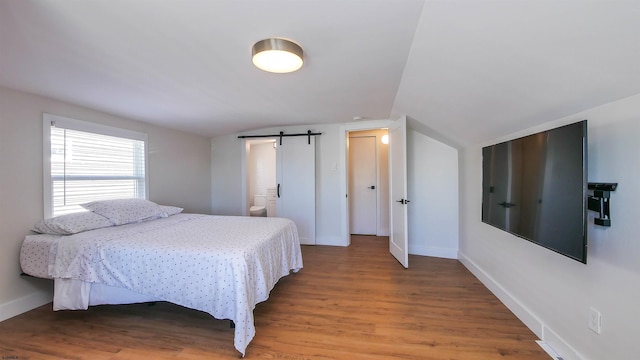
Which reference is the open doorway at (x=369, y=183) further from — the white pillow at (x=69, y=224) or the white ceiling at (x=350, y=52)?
the white pillow at (x=69, y=224)

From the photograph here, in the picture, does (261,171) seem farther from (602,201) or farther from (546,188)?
(602,201)

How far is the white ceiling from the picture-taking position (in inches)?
44.9

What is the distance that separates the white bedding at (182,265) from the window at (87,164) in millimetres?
478

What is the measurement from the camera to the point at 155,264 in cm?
182

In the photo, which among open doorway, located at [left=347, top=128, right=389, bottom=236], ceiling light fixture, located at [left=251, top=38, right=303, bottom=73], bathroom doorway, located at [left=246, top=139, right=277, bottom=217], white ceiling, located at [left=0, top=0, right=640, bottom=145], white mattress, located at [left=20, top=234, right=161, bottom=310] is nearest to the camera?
white ceiling, located at [left=0, top=0, right=640, bottom=145]

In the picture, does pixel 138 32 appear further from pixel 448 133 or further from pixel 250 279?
pixel 448 133

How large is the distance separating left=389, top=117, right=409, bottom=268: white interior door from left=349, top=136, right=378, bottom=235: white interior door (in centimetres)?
125

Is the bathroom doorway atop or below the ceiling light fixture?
below

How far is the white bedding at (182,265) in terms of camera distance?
1677 millimetres

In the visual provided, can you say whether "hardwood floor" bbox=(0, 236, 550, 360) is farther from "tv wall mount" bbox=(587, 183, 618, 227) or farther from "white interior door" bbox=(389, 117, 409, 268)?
"tv wall mount" bbox=(587, 183, 618, 227)

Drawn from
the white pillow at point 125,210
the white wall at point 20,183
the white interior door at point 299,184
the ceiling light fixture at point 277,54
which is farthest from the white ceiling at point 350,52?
the white interior door at point 299,184

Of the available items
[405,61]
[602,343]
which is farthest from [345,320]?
[405,61]

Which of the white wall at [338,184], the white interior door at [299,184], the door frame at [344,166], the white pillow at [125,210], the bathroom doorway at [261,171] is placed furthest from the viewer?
the bathroom doorway at [261,171]

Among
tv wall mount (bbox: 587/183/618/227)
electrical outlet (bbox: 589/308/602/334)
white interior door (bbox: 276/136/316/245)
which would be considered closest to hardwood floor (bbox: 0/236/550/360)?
electrical outlet (bbox: 589/308/602/334)
